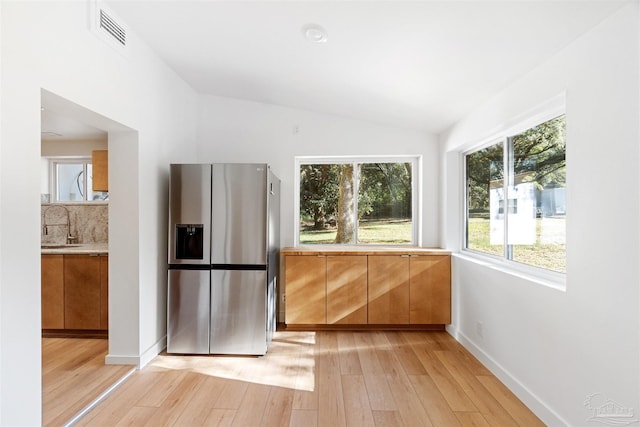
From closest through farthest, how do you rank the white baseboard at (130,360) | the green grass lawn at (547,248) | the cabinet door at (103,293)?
the green grass lawn at (547,248) → the white baseboard at (130,360) → the cabinet door at (103,293)

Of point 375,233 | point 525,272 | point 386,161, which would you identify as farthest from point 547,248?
point 386,161

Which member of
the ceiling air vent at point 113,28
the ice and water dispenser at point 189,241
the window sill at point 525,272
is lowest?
the window sill at point 525,272

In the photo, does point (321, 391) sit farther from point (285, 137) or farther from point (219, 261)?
point (285, 137)

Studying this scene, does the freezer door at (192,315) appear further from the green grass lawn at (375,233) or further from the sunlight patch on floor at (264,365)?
the green grass lawn at (375,233)

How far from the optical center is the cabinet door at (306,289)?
3.55m

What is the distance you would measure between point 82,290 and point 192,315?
1260mm

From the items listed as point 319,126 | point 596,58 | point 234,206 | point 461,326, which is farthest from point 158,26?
point 461,326

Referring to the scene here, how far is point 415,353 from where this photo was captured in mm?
3041

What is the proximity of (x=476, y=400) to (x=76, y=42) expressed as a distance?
3.39m

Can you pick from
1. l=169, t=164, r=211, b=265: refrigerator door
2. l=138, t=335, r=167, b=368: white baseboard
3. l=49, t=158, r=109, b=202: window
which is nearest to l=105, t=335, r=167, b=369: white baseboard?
l=138, t=335, r=167, b=368: white baseboard

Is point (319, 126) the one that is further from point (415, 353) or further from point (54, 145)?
point (54, 145)

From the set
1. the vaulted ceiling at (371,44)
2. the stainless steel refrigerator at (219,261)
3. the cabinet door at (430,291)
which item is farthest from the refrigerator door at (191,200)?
the cabinet door at (430,291)

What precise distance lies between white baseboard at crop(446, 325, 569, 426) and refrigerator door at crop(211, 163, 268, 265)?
6.63 ft

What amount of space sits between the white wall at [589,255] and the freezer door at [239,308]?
1984 millimetres
